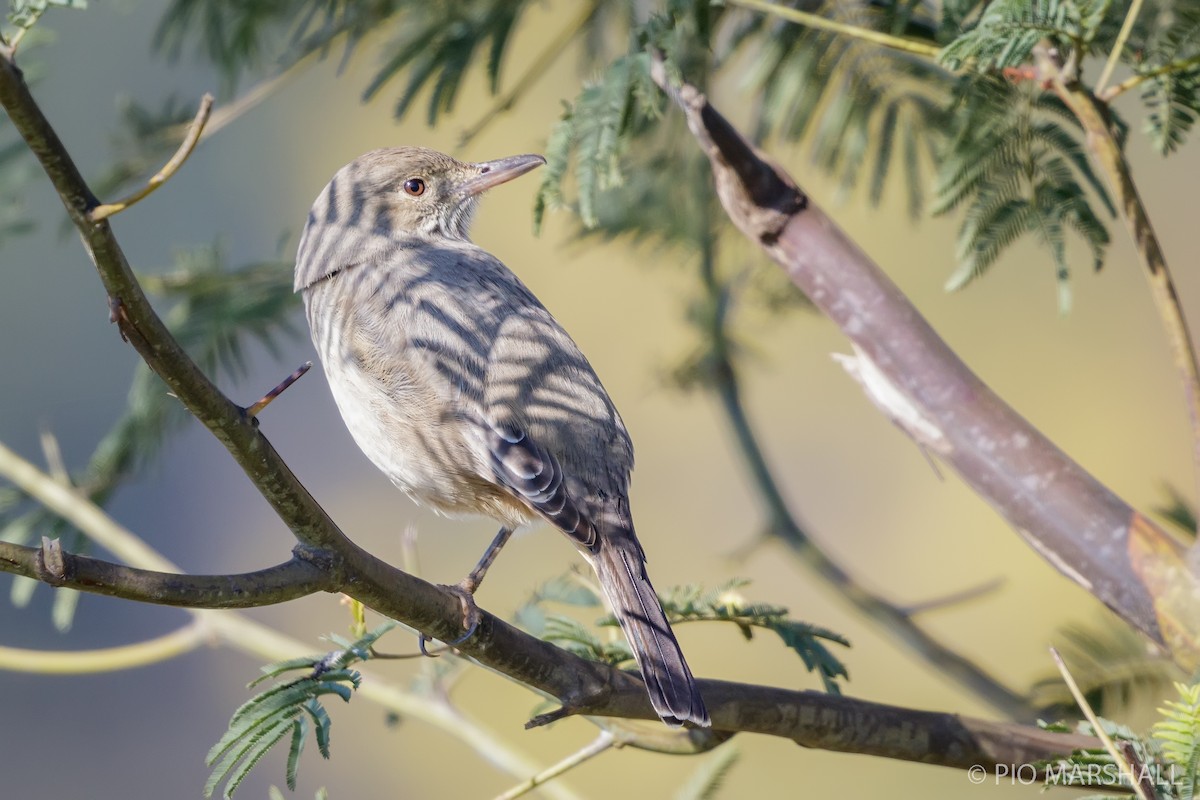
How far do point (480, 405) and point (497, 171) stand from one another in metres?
1.03

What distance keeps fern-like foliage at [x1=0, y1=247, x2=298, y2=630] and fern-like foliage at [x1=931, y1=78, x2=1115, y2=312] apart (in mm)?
2184

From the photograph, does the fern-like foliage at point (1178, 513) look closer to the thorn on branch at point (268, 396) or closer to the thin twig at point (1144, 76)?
the thin twig at point (1144, 76)

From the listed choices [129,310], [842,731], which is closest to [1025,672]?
[842,731]

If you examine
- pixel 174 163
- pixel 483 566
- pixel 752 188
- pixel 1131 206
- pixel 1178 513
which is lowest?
pixel 1178 513

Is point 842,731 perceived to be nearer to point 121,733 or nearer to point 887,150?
point 887,150

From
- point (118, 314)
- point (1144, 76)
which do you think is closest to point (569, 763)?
point (118, 314)

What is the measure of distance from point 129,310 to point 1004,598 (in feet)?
15.9

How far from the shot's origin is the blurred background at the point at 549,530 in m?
5.71

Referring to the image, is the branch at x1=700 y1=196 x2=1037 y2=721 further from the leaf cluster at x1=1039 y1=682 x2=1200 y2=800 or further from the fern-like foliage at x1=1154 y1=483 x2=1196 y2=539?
the leaf cluster at x1=1039 y1=682 x2=1200 y2=800

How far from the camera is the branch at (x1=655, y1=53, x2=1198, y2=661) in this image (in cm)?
273

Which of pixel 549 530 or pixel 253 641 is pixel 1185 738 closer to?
pixel 253 641

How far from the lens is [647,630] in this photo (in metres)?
2.75

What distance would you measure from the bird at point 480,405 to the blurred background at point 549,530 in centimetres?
184

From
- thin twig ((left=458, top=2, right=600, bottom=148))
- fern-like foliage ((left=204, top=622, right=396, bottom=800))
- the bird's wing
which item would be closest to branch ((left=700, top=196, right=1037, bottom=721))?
thin twig ((left=458, top=2, right=600, bottom=148))
